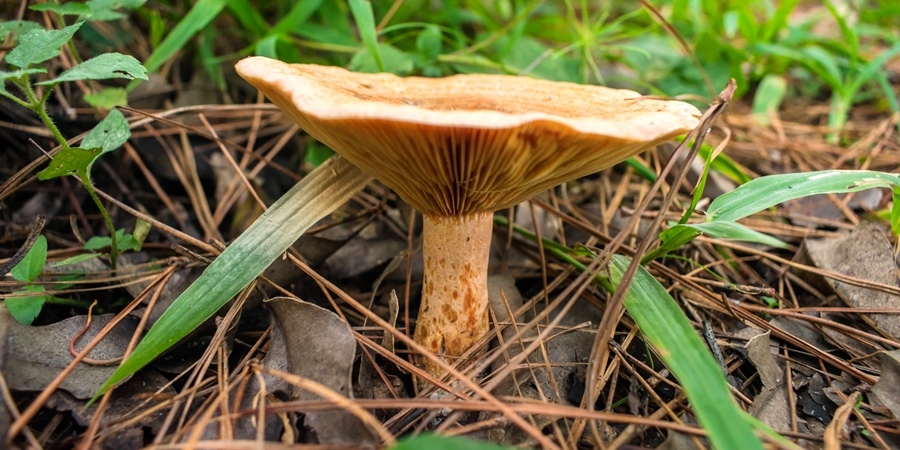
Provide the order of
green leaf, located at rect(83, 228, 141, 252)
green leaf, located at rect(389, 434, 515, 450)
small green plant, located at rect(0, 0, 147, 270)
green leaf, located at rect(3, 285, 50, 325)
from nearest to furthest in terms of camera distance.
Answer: green leaf, located at rect(389, 434, 515, 450), small green plant, located at rect(0, 0, 147, 270), green leaf, located at rect(3, 285, 50, 325), green leaf, located at rect(83, 228, 141, 252)

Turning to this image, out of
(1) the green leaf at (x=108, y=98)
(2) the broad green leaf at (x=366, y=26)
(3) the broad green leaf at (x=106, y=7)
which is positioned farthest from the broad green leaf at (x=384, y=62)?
(1) the green leaf at (x=108, y=98)

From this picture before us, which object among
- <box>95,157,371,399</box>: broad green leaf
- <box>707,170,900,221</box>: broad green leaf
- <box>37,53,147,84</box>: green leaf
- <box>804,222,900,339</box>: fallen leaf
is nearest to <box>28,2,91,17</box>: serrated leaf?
<box>37,53,147,84</box>: green leaf

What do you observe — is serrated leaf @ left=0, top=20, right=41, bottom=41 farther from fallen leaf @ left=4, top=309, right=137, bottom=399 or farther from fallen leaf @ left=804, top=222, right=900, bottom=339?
fallen leaf @ left=804, top=222, right=900, bottom=339

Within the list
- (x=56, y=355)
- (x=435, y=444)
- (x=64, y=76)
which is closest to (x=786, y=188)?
(x=435, y=444)

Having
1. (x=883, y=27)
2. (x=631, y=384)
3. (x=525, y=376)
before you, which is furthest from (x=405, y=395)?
(x=883, y=27)

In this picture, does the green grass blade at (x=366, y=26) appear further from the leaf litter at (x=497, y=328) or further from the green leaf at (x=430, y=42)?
the leaf litter at (x=497, y=328)

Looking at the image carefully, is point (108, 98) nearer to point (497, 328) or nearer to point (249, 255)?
point (249, 255)
